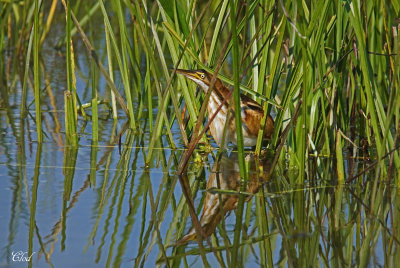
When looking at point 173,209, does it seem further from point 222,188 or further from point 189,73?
point 189,73

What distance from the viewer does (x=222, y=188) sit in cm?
385

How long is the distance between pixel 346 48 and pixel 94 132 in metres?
1.90

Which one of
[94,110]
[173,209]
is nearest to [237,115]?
[173,209]

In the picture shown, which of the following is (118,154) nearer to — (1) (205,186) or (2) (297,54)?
(1) (205,186)

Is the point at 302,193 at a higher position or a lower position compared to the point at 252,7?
lower

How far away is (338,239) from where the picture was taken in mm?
3068

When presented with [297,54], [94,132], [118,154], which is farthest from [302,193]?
[94,132]

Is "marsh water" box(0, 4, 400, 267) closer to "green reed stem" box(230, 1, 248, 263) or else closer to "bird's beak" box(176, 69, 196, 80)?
"green reed stem" box(230, 1, 248, 263)

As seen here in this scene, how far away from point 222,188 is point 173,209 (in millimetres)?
486

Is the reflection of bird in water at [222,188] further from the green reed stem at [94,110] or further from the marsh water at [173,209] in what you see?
the green reed stem at [94,110]

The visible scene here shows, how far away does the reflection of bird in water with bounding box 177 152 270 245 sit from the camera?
3238 millimetres

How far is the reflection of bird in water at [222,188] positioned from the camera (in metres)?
3.24

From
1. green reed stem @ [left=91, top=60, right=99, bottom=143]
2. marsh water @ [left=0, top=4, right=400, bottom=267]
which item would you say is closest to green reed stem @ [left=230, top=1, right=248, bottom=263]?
marsh water @ [left=0, top=4, right=400, bottom=267]

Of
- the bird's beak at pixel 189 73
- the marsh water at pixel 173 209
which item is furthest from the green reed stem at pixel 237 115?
the bird's beak at pixel 189 73
